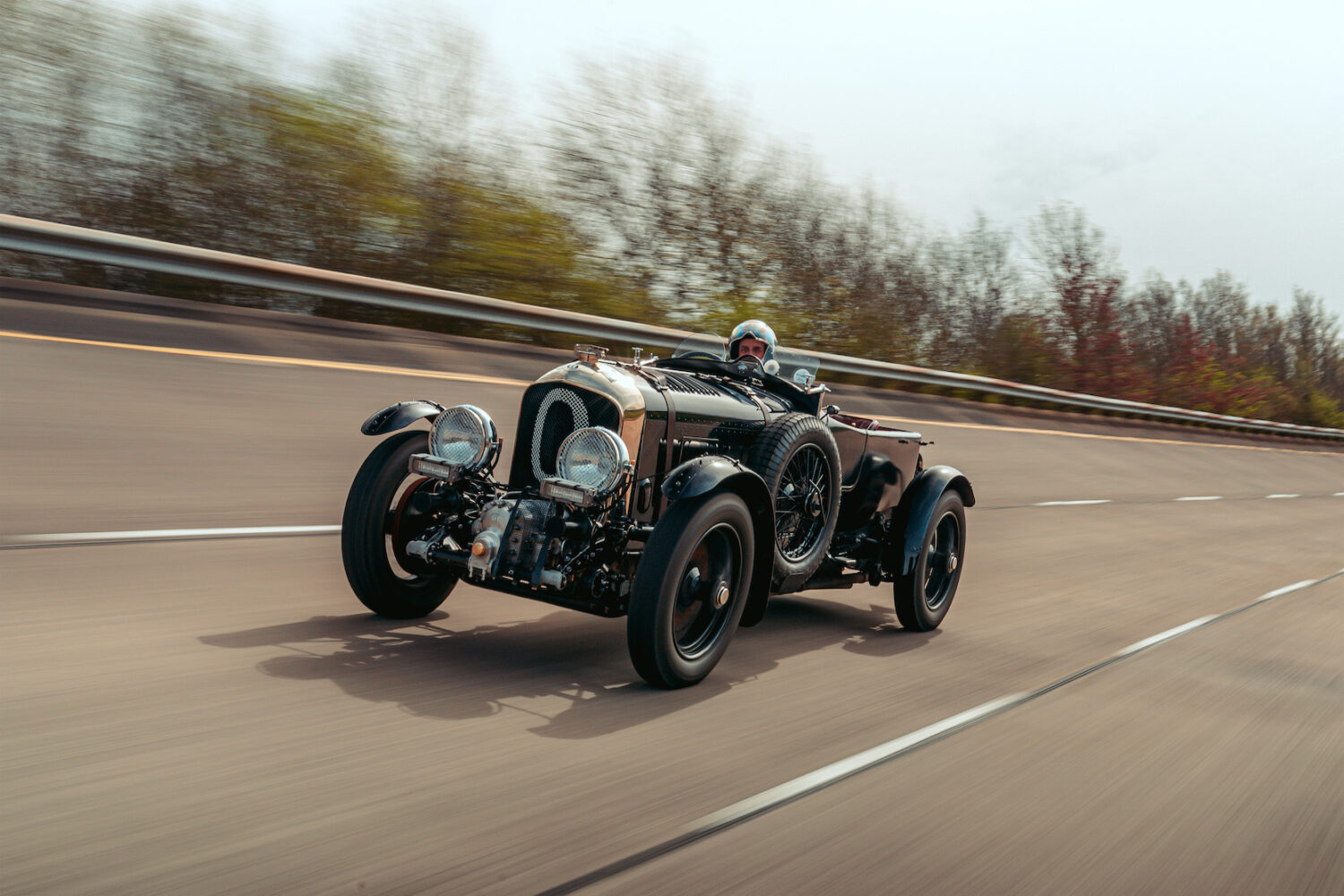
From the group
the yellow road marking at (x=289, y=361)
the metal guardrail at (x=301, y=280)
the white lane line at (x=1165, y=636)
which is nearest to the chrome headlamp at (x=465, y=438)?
the white lane line at (x=1165, y=636)

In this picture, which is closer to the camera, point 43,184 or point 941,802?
point 941,802

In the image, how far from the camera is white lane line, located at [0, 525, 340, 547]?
5.38 meters

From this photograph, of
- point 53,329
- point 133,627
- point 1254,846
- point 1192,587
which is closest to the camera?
point 1254,846

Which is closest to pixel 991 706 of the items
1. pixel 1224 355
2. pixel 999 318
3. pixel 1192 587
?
pixel 1192 587

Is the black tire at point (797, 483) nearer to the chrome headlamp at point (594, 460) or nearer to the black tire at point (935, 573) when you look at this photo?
the black tire at point (935, 573)

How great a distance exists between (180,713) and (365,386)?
234 inches

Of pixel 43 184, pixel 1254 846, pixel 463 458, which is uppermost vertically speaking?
pixel 43 184

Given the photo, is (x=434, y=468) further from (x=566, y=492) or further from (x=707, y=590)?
(x=707, y=590)

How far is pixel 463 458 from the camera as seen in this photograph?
16.2 feet

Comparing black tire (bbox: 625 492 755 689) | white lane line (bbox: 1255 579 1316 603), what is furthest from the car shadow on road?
white lane line (bbox: 1255 579 1316 603)

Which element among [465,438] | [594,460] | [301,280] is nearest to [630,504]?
[594,460]

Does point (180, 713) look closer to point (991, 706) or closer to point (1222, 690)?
point (991, 706)

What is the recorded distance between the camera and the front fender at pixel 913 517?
246 inches

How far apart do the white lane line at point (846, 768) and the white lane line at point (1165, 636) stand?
64.5 inches
